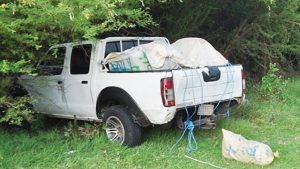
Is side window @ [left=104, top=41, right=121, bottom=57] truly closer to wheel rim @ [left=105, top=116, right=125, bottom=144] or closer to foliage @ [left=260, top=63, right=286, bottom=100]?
wheel rim @ [left=105, top=116, right=125, bottom=144]

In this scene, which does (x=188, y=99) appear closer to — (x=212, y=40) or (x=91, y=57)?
(x=91, y=57)

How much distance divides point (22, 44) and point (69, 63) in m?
1.74

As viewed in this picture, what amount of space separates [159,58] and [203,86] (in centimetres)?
75

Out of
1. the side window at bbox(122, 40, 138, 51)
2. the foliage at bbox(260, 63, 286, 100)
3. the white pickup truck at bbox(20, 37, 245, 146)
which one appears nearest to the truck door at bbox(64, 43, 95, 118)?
the white pickup truck at bbox(20, 37, 245, 146)

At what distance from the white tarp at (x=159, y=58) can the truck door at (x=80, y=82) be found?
533 millimetres

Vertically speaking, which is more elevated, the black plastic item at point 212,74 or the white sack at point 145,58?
the white sack at point 145,58

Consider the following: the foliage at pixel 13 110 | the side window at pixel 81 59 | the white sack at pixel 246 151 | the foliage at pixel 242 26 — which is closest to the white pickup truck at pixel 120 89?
the side window at pixel 81 59

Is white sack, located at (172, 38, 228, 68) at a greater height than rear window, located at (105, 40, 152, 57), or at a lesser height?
lesser

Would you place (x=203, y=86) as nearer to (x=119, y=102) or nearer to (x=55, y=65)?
(x=119, y=102)

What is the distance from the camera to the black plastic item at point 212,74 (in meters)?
6.17

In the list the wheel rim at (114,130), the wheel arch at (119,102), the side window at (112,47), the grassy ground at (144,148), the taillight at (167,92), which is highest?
the side window at (112,47)

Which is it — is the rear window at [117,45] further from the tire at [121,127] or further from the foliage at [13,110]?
the foliage at [13,110]

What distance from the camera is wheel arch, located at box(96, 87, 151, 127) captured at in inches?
241

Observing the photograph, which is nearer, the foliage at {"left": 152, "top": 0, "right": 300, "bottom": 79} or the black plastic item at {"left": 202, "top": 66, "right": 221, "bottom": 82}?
the black plastic item at {"left": 202, "top": 66, "right": 221, "bottom": 82}
